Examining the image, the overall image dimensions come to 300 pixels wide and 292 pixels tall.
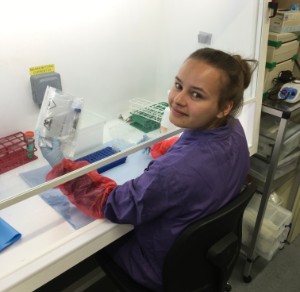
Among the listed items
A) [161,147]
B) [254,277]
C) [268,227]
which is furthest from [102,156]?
[254,277]

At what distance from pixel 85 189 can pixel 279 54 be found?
1.12 meters

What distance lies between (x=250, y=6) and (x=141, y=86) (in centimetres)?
61

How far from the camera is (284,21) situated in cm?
139

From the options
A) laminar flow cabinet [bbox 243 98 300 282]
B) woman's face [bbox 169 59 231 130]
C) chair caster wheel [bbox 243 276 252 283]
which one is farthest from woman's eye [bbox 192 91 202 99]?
chair caster wheel [bbox 243 276 252 283]

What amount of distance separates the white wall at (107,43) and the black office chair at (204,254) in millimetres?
752

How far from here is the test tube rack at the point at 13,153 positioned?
3.62 ft

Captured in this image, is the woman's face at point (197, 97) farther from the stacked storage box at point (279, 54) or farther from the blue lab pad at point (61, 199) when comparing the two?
the stacked storage box at point (279, 54)

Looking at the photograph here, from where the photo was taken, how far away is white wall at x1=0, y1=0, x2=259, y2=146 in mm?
1148

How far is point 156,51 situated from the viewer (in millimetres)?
1583

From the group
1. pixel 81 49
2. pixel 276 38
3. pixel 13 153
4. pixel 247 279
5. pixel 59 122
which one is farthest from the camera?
pixel 247 279

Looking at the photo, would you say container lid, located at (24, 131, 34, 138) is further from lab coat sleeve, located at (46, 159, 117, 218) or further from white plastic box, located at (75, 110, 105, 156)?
lab coat sleeve, located at (46, 159, 117, 218)

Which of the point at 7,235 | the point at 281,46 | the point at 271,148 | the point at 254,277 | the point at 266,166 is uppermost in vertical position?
the point at 281,46

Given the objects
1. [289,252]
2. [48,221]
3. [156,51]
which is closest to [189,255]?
[48,221]

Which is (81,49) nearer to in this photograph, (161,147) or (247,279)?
(161,147)
